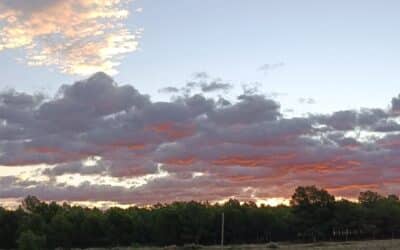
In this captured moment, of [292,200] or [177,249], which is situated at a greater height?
[292,200]

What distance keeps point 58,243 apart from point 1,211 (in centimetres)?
2839

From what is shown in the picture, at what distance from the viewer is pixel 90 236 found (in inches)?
7195

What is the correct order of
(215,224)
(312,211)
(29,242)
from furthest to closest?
(215,224) < (312,211) < (29,242)

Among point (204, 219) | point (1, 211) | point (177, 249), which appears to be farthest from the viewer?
point (1, 211)

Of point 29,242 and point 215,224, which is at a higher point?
point 215,224

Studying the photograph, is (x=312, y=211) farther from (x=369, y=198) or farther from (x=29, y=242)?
(x=29, y=242)

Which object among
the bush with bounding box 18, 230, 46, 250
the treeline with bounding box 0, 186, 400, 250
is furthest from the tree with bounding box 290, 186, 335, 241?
the bush with bounding box 18, 230, 46, 250

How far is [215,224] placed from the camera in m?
170

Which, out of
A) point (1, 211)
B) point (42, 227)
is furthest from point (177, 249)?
point (1, 211)

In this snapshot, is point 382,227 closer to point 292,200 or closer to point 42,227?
point 292,200

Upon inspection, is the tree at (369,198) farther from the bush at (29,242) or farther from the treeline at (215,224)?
the bush at (29,242)

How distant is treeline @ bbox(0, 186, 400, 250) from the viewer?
528ft

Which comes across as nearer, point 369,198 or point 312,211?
point 312,211

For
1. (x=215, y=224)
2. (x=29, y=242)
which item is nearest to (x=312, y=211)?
(x=215, y=224)
